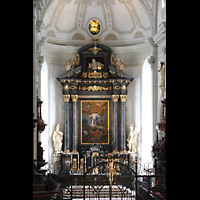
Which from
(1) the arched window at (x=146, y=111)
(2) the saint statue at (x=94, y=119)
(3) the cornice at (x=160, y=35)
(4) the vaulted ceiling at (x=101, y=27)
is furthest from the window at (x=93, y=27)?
(2) the saint statue at (x=94, y=119)

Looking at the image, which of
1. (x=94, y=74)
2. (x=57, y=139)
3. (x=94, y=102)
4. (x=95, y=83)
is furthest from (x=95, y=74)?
(x=57, y=139)

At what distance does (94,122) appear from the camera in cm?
1675

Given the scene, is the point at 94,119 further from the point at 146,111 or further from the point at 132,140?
the point at 146,111

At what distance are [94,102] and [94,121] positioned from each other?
1020 mm

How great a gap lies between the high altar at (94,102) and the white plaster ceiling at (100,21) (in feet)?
3.34

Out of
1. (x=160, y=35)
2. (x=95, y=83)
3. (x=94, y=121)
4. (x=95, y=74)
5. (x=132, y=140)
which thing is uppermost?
(x=160, y=35)

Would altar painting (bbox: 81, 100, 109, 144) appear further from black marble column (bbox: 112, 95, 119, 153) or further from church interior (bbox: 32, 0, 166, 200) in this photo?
black marble column (bbox: 112, 95, 119, 153)

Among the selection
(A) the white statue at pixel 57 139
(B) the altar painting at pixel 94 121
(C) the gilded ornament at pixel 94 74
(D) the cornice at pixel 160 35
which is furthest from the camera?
(B) the altar painting at pixel 94 121

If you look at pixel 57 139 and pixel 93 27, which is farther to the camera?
pixel 93 27

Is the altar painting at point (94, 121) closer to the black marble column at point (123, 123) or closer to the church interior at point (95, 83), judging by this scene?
the church interior at point (95, 83)

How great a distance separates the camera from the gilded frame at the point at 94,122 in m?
16.7

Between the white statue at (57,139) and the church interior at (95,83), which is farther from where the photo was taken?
the church interior at (95,83)
